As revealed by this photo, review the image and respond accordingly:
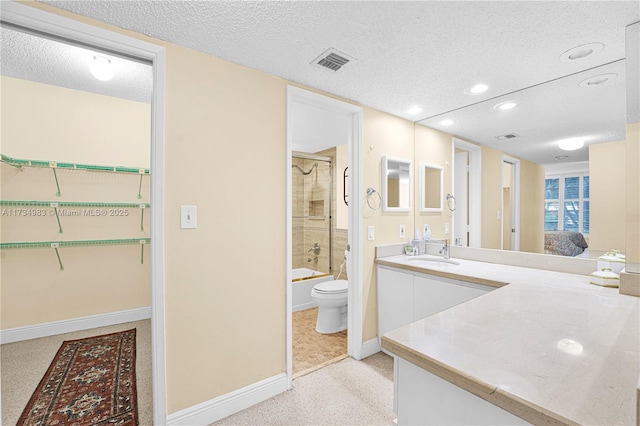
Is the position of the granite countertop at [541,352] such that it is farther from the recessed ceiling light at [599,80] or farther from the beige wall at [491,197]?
the recessed ceiling light at [599,80]

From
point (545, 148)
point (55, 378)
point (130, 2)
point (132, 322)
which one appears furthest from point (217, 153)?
point (132, 322)

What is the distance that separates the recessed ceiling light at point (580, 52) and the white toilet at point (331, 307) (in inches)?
95.6

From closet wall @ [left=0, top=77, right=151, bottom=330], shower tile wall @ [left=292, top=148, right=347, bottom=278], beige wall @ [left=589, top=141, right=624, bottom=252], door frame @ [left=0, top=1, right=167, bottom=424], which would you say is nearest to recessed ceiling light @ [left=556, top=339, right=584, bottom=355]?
beige wall @ [left=589, top=141, right=624, bottom=252]

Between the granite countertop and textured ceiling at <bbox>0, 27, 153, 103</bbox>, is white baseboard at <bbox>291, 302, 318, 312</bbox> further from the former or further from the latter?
textured ceiling at <bbox>0, 27, 153, 103</bbox>

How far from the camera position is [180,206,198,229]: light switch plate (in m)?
1.60

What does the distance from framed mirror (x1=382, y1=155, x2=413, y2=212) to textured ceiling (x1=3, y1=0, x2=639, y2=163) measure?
0.81m

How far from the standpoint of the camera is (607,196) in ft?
5.14

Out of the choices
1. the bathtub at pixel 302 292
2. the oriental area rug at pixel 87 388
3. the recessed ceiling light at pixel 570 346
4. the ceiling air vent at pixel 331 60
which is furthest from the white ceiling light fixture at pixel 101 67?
the recessed ceiling light at pixel 570 346

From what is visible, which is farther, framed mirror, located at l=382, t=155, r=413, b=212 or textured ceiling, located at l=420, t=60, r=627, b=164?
framed mirror, located at l=382, t=155, r=413, b=212

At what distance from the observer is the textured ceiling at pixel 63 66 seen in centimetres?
165

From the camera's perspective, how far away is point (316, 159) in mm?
4363

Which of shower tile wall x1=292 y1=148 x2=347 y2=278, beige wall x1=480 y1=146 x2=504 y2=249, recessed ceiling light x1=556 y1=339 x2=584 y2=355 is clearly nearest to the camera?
recessed ceiling light x1=556 y1=339 x2=584 y2=355

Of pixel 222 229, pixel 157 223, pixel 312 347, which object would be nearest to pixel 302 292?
pixel 312 347

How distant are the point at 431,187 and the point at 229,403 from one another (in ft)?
8.26
